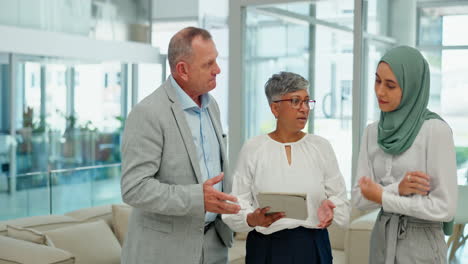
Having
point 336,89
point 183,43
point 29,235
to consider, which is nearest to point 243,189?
point 183,43

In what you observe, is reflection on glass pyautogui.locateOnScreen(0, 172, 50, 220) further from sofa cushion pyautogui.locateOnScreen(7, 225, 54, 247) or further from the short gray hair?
the short gray hair

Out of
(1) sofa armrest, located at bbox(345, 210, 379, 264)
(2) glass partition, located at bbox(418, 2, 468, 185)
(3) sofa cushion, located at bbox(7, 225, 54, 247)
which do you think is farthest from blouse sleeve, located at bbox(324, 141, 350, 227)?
(2) glass partition, located at bbox(418, 2, 468, 185)

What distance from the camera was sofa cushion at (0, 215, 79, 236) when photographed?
4.36 meters

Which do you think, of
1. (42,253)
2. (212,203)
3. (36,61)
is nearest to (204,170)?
(212,203)

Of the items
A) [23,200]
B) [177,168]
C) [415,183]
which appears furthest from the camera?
[23,200]

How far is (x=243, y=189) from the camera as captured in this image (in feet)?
8.92

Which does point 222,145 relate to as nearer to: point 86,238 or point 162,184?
point 162,184

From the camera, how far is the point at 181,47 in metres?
2.59

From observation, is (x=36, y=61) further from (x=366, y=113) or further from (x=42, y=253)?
(x=42, y=253)

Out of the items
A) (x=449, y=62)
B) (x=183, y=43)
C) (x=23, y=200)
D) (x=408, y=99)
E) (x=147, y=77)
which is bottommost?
(x=23, y=200)

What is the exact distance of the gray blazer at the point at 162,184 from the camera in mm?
2428

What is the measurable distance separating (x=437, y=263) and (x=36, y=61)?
820cm

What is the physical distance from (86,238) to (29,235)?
44 centimetres

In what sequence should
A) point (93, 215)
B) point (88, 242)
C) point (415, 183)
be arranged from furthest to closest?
point (93, 215) < point (88, 242) < point (415, 183)
